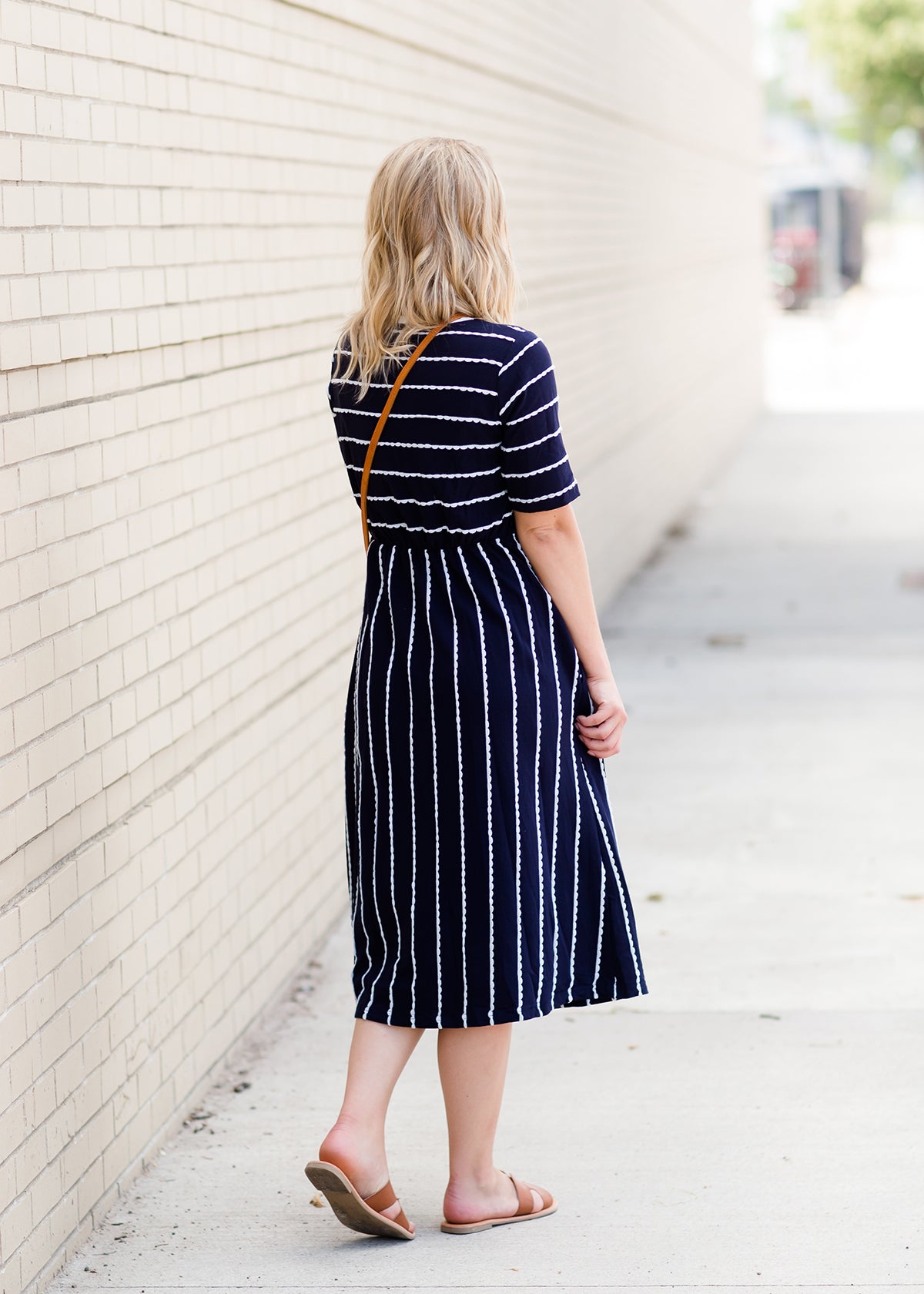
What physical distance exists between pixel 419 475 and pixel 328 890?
231 centimetres

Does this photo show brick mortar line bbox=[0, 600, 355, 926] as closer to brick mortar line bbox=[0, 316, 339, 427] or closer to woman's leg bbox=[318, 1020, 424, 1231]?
woman's leg bbox=[318, 1020, 424, 1231]

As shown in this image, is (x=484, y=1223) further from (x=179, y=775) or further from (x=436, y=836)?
(x=179, y=775)

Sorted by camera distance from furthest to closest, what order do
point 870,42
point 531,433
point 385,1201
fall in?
point 870,42, point 385,1201, point 531,433

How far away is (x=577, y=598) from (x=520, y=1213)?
112 centimetres

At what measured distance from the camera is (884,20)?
58.7 m

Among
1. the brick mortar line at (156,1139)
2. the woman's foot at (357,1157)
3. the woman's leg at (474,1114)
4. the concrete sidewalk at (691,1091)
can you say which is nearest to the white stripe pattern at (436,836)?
the woman's leg at (474,1114)

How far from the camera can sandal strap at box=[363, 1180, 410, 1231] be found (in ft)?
10.5

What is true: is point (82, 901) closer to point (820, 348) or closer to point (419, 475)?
point (419, 475)

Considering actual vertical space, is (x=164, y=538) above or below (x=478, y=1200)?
above

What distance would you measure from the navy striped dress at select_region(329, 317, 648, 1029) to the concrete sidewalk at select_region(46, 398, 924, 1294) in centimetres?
47

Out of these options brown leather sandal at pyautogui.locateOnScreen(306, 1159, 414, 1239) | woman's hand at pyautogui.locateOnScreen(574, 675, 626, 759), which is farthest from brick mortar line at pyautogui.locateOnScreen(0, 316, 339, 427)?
brown leather sandal at pyautogui.locateOnScreen(306, 1159, 414, 1239)

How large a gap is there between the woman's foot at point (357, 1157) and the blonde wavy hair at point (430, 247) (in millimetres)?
1228

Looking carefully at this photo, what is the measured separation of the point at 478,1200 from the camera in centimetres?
329

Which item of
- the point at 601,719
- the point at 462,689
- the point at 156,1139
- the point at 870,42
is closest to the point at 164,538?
the point at 462,689
